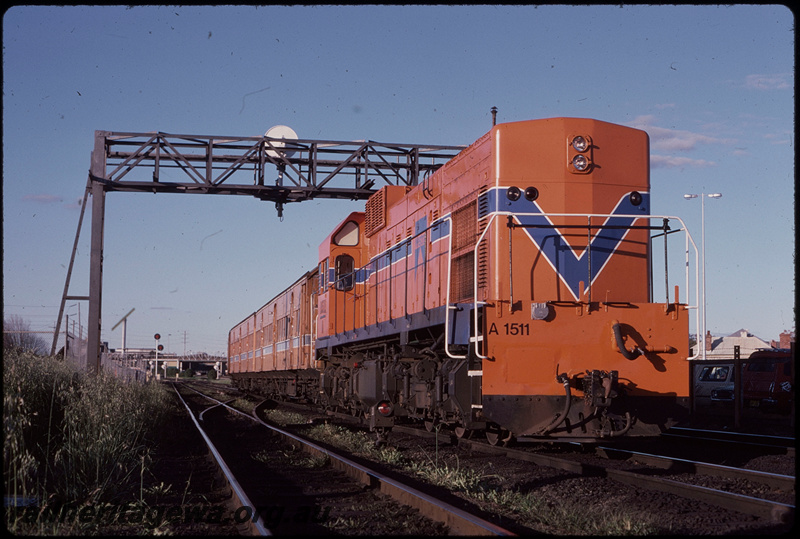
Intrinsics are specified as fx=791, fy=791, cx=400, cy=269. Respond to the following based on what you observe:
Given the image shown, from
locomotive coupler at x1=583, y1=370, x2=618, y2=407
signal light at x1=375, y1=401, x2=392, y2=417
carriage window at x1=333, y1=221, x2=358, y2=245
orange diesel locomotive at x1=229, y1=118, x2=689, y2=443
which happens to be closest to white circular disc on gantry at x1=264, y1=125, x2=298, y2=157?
carriage window at x1=333, y1=221, x2=358, y2=245

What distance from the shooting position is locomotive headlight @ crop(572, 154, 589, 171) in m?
9.20

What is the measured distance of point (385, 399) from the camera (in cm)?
1157

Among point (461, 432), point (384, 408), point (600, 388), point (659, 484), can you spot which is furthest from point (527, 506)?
point (384, 408)

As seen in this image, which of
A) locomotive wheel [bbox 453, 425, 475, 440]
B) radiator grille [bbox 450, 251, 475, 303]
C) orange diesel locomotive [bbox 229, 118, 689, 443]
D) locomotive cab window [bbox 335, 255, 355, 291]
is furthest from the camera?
locomotive cab window [bbox 335, 255, 355, 291]

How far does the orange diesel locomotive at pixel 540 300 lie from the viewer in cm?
834

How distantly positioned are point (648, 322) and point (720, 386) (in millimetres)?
13173

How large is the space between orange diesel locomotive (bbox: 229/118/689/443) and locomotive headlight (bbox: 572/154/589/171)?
12 millimetres

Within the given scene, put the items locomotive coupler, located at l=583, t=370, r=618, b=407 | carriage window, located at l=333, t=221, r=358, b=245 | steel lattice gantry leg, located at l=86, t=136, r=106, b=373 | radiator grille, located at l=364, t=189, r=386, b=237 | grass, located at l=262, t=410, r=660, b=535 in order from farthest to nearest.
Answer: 1. steel lattice gantry leg, located at l=86, t=136, r=106, b=373
2. carriage window, located at l=333, t=221, r=358, b=245
3. radiator grille, located at l=364, t=189, r=386, b=237
4. locomotive coupler, located at l=583, t=370, r=618, b=407
5. grass, located at l=262, t=410, r=660, b=535

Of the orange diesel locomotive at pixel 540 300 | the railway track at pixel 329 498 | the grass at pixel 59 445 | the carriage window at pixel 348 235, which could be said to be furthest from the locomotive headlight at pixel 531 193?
the carriage window at pixel 348 235

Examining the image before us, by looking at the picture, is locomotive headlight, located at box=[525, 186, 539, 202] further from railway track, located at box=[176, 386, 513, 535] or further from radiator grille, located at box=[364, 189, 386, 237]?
radiator grille, located at box=[364, 189, 386, 237]

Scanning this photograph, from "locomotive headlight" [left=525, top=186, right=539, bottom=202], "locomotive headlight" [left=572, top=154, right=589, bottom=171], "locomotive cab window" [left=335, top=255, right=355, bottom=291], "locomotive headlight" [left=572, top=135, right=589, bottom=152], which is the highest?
"locomotive headlight" [left=572, top=135, right=589, bottom=152]

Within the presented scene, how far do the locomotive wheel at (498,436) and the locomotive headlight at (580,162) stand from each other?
11.2 ft

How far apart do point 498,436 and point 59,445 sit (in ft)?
17.4

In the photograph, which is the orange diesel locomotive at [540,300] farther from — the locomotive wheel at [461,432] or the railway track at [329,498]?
the railway track at [329,498]
